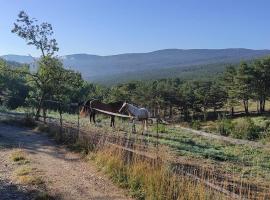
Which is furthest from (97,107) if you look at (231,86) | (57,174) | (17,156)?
(231,86)

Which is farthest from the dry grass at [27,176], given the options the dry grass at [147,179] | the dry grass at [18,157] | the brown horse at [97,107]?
the brown horse at [97,107]

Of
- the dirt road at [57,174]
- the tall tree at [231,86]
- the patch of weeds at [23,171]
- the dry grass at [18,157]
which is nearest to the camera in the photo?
the dirt road at [57,174]

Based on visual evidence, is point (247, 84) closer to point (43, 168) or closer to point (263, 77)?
point (263, 77)

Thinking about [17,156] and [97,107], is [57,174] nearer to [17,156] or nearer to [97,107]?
[17,156]

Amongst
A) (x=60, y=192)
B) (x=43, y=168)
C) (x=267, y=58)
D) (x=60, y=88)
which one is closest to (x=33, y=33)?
(x=60, y=88)

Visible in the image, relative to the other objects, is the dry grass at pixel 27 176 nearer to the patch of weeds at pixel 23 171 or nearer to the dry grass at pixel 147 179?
the patch of weeds at pixel 23 171

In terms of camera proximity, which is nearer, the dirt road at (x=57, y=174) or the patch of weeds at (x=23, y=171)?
the dirt road at (x=57, y=174)

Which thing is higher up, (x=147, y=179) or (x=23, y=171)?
(x=147, y=179)

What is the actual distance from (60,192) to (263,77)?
94.0 meters

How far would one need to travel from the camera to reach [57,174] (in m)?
12.2

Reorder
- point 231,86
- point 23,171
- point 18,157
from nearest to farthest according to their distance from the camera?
point 23,171
point 18,157
point 231,86

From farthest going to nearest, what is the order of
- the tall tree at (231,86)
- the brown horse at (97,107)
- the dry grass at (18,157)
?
the tall tree at (231,86) → the brown horse at (97,107) → the dry grass at (18,157)

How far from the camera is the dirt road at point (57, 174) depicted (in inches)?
408

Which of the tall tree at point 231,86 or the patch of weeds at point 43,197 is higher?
the patch of weeds at point 43,197
